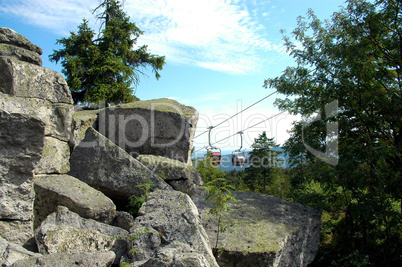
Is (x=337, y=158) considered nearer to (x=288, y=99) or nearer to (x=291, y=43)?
(x=288, y=99)

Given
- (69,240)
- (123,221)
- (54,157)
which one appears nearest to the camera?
(69,240)

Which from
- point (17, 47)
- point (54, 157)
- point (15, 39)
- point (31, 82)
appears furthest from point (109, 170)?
point (15, 39)

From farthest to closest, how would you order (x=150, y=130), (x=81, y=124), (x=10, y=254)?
(x=150, y=130) < (x=81, y=124) < (x=10, y=254)

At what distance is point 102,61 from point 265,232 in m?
13.8

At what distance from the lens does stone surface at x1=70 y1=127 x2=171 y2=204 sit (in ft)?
17.1

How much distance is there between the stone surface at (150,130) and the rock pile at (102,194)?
0.08ft

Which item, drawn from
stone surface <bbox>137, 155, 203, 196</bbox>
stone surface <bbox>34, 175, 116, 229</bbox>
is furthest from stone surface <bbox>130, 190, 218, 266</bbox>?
stone surface <bbox>137, 155, 203, 196</bbox>

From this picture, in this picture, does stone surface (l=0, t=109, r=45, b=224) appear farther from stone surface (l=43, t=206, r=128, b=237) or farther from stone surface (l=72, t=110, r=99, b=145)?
stone surface (l=72, t=110, r=99, b=145)

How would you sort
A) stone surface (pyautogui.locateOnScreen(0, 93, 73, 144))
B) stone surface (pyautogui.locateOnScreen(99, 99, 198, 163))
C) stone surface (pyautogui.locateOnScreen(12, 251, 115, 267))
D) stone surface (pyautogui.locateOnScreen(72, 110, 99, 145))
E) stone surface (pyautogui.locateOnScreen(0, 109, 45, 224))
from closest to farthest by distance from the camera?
stone surface (pyautogui.locateOnScreen(12, 251, 115, 267)) → stone surface (pyautogui.locateOnScreen(0, 109, 45, 224)) → stone surface (pyautogui.locateOnScreen(0, 93, 73, 144)) → stone surface (pyautogui.locateOnScreen(72, 110, 99, 145)) → stone surface (pyautogui.locateOnScreen(99, 99, 198, 163))

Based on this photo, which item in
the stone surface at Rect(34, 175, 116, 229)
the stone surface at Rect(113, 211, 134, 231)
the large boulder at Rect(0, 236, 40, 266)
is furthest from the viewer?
the stone surface at Rect(113, 211, 134, 231)

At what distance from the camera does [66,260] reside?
2.96 m

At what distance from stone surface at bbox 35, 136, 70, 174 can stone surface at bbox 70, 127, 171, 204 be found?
18 centimetres

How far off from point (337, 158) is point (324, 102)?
1.37 m

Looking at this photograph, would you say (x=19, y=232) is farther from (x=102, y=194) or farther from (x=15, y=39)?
(x=15, y=39)
